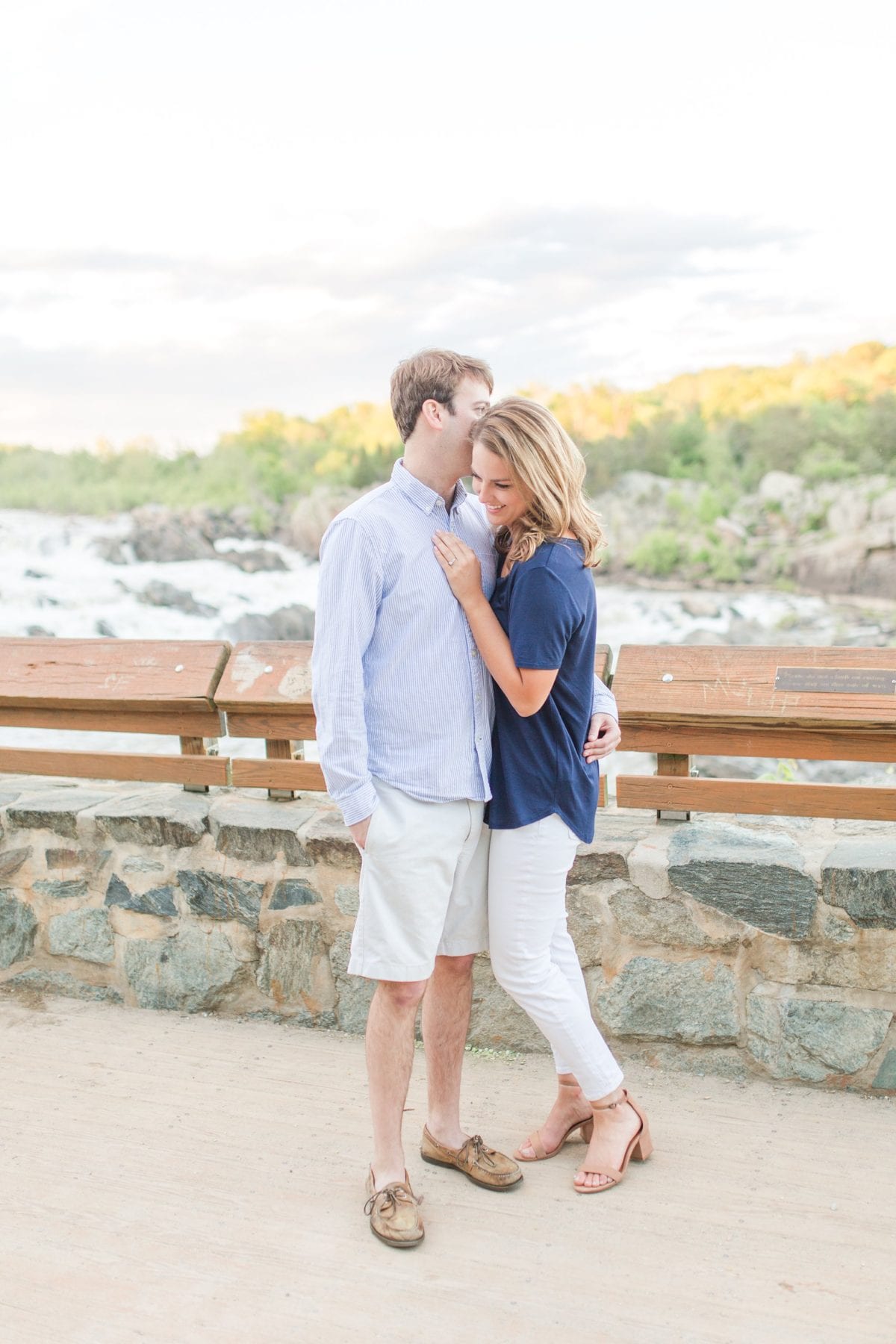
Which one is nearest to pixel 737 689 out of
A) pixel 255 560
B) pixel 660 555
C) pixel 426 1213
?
pixel 426 1213

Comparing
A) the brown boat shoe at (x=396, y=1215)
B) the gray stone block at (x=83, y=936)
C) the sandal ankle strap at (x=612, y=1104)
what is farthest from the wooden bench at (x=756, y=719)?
the gray stone block at (x=83, y=936)

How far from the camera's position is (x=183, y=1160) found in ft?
8.19

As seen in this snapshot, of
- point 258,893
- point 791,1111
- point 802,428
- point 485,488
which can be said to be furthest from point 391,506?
point 802,428

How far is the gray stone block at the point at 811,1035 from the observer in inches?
104

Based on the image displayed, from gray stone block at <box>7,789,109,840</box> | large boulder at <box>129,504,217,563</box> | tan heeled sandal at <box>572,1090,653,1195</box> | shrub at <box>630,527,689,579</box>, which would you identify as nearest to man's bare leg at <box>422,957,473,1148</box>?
tan heeled sandal at <box>572,1090,653,1195</box>

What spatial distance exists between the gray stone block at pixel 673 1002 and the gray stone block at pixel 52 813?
158 centimetres

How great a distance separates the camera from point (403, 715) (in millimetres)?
2139

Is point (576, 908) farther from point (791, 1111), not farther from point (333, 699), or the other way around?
point (333, 699)

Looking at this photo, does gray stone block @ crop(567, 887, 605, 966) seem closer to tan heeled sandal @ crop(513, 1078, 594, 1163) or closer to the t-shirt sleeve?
tan heeled sandal @ crop(513, 1078, 594, 1163)

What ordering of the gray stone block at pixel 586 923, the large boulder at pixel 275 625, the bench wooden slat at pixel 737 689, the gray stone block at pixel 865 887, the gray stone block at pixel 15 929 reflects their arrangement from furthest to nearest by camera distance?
the large boulder at pixel 275 625 → the gray stone block at pixel 15 929 → the gray stone block at pixel 586 923 → the bench wooden slat at pixel 737 689 → the gray stone block at pixel 865 887

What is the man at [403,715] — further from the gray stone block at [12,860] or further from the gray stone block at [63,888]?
the gray stone block at [12,860]

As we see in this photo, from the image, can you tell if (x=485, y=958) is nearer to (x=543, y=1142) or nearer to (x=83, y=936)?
(x=543, y=1142)

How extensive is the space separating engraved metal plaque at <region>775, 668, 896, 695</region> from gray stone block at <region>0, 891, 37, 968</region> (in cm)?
225

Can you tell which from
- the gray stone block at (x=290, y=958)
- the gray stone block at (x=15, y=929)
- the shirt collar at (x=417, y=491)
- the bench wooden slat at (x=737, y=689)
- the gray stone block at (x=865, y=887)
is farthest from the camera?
the gray stone block at (x=15, y=929)
